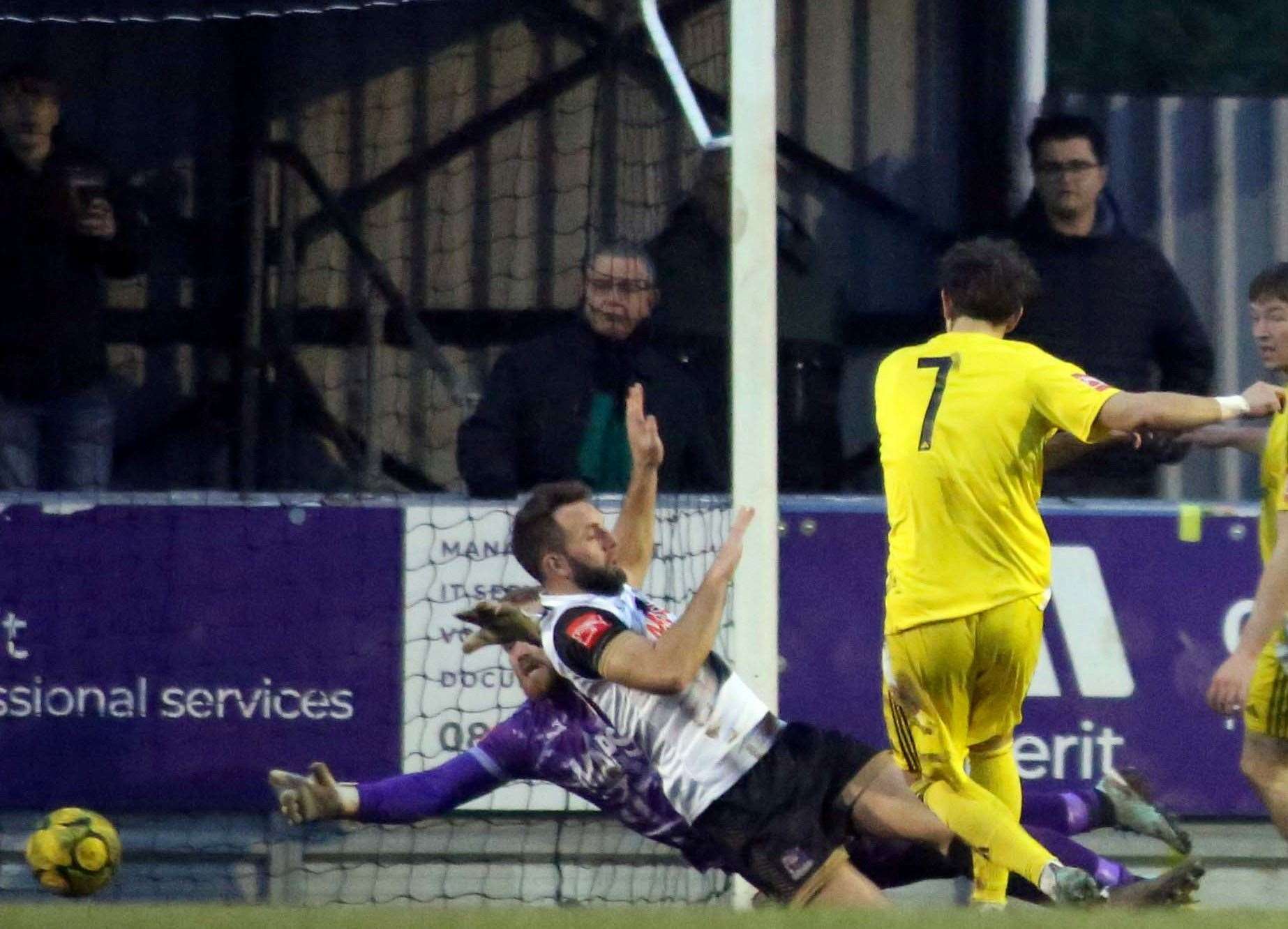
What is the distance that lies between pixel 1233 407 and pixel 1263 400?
0.23ft

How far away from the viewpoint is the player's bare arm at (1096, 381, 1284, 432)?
5562 mm

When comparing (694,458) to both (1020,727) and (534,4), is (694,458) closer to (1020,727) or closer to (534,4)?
(1020,727)

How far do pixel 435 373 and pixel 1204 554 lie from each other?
104 inches

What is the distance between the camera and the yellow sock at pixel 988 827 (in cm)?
581

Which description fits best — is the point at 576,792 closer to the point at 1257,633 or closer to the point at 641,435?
the point at 641,435

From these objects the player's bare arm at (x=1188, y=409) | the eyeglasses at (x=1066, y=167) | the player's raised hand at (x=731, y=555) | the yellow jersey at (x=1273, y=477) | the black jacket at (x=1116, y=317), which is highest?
the eyeglasses at (x=1066, y=167)

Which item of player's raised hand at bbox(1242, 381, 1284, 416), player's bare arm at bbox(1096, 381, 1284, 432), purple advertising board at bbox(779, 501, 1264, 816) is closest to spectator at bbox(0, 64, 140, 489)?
purple advertising board at bbox(779, 501, 1264, 816)

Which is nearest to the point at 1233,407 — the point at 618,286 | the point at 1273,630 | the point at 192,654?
the point at 1273,630

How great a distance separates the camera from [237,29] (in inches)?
339

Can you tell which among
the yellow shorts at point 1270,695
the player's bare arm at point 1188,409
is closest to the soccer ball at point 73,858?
the player's bare arm at point 1188,409

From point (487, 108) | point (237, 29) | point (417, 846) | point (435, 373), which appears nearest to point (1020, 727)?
point (417, 846)

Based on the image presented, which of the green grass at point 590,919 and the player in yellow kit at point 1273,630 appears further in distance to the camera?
the player in yellow kit at point 1273,630

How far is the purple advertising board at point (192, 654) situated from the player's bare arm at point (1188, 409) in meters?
2.51

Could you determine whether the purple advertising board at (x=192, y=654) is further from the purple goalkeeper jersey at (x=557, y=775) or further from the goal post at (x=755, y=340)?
the goal post at (x=755, y=340)
